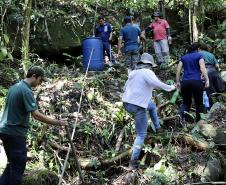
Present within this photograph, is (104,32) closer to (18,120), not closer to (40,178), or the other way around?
(40,178)

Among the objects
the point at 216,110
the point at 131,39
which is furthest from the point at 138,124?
the point at 131,39

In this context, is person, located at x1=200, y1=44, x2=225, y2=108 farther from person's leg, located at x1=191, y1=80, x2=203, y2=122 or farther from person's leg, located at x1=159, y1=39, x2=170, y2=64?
person's leg, located at x1=159, y1=39, x2=170, y2=64

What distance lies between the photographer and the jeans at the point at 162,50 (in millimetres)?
12438

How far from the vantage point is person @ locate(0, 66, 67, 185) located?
563 centimetres

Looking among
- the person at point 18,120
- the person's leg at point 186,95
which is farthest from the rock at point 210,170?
the person at point 18,120

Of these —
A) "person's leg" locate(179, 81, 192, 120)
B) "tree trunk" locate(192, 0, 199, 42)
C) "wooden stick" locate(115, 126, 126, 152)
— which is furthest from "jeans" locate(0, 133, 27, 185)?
"tree trunk" locate(192, 0, 199, 42)

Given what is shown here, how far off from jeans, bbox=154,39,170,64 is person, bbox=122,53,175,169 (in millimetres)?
5493

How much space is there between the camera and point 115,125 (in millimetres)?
8805

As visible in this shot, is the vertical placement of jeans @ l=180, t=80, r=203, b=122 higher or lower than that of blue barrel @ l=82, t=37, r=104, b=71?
lower

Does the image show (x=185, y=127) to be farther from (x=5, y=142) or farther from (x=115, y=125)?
(x=5, y=142)

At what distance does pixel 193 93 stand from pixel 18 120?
3708mm

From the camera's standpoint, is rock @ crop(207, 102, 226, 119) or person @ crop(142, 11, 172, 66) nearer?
rock @ crop(207, 102, 226, 119)

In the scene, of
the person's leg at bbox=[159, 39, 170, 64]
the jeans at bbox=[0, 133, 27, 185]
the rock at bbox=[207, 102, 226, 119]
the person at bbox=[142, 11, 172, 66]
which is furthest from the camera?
the person's leg at bbox=[159, 39, 170, 64]

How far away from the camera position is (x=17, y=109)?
223 inches
